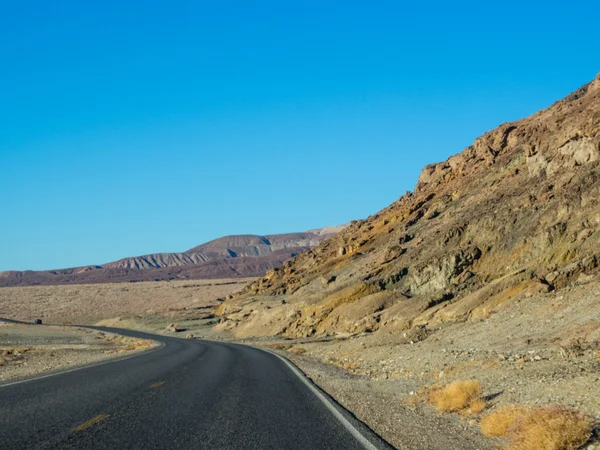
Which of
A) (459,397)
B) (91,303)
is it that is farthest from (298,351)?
(91,303)

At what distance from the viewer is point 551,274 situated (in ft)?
84.3

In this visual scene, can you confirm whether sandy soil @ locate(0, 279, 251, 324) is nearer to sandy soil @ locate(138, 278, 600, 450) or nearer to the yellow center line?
sandy soil @ locate(138, 278, 600, 450)

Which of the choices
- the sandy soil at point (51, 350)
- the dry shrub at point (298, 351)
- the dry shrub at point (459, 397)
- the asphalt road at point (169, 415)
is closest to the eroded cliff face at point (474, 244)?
the dry shrub at point (298, 351)

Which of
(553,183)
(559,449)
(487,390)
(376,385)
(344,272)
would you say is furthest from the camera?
(344,272)

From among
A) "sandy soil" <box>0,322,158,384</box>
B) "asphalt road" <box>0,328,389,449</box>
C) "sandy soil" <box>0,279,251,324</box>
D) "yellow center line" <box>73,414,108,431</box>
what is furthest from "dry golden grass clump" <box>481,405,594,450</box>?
"sandy soil" <box>0,279,251,324</box>

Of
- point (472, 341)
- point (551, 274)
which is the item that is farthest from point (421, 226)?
point (472, 341)

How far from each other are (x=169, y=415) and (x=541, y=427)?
6.48m

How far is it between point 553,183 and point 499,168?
42.4 feet

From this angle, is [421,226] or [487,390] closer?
[487,390]

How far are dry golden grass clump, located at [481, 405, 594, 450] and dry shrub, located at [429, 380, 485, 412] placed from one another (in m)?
1.61

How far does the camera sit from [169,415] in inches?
389

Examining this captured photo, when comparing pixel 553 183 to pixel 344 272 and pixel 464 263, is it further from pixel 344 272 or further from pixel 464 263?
pixel 344 272

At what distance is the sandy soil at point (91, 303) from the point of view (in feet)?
356

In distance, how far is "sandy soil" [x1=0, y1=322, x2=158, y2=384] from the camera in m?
23.3
